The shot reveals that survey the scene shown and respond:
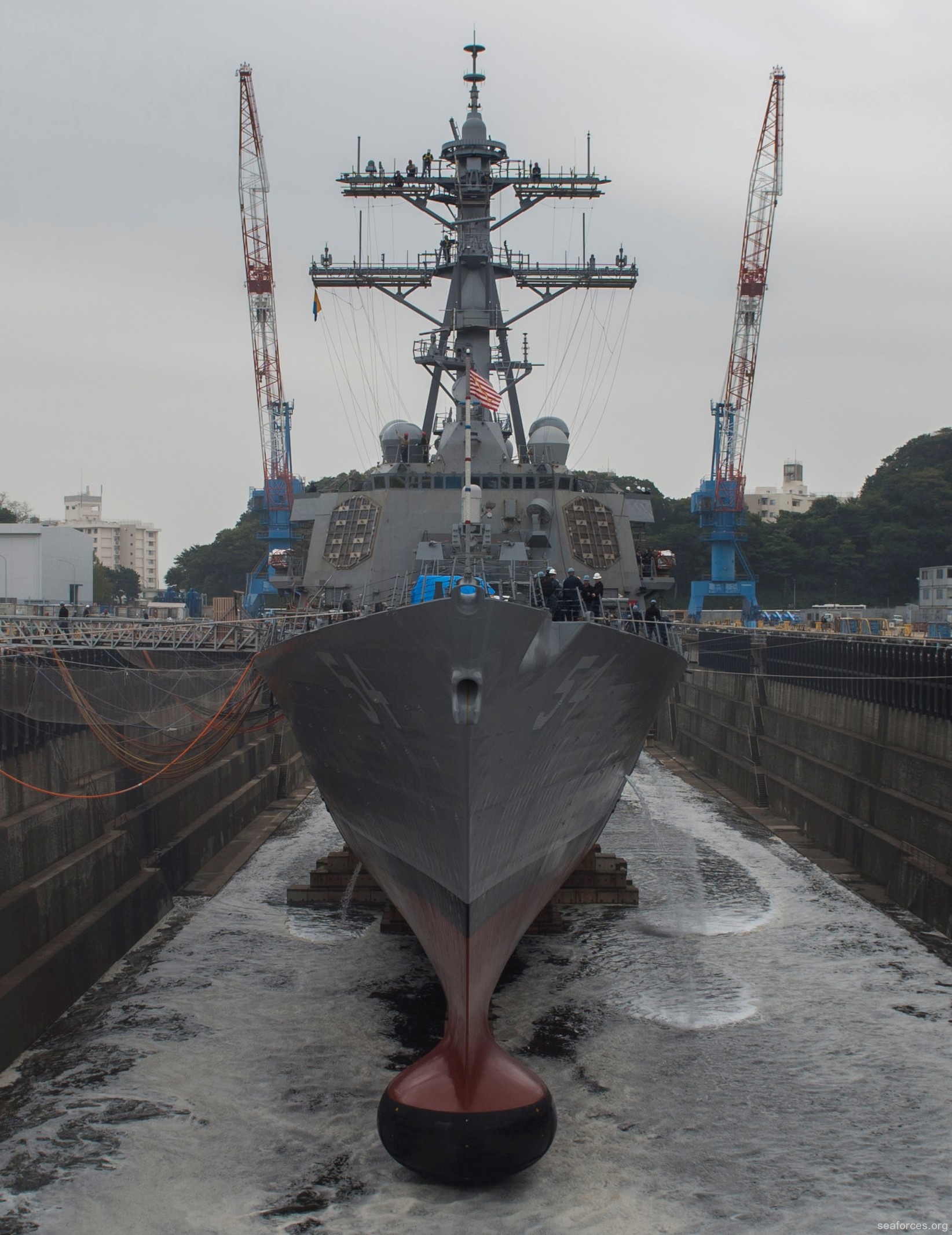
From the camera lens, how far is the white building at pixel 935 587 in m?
51.4

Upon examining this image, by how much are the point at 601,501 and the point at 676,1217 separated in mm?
12891

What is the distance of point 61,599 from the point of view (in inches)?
1526

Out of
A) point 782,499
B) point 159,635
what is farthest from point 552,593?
point 782,499

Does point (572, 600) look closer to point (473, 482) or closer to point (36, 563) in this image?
point (473, 482)

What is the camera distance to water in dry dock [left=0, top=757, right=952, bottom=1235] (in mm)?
9469

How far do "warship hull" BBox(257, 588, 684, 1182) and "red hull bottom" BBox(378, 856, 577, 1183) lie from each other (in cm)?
1

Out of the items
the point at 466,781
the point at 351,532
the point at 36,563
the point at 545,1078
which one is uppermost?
the point at 36,563

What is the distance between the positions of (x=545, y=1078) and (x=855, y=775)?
12.0m

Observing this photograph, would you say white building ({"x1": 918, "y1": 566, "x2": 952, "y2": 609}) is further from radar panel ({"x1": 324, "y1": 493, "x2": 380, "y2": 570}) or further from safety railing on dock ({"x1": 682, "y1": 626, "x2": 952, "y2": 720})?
radar panel ({"x1": 324, "y1": 493, "x2": 380, "y2": 570})

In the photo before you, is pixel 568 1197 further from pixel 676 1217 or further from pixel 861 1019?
pixel 861 1019

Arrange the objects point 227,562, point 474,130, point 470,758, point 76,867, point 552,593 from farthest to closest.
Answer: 1. point 227,562
2. point 474,130
3. point 76,867
4. point 552,593
5. point 470,758

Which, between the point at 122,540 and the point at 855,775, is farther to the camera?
the point at 122,540

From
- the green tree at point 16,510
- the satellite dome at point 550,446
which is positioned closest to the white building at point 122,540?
the green tree at point 16,510

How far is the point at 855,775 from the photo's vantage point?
21547 millimetres
